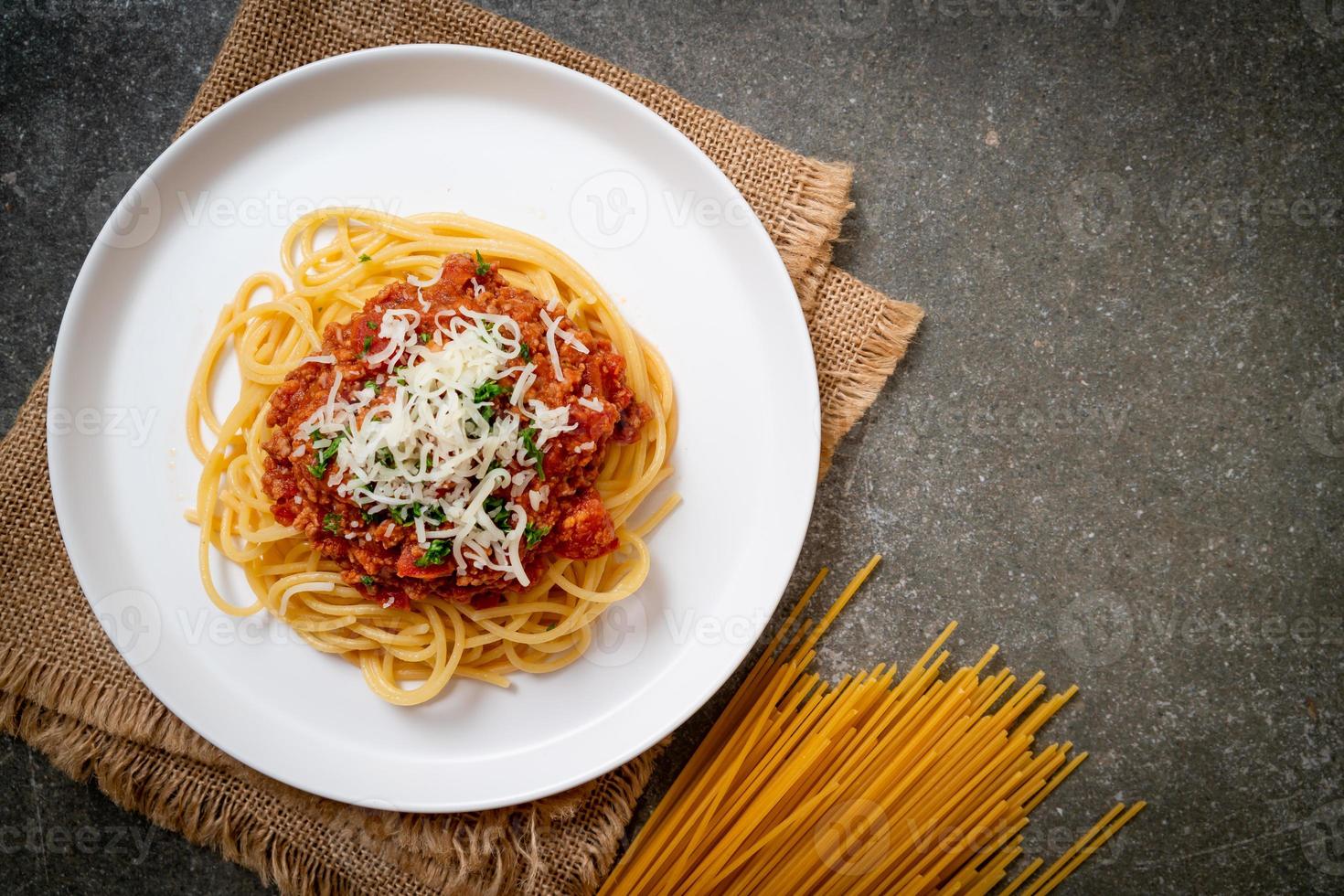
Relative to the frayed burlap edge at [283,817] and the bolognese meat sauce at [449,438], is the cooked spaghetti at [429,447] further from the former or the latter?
the frayed burlap edge at [283,817]

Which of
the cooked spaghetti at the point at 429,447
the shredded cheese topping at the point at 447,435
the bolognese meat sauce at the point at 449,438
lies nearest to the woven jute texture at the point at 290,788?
the cooked spaghetti at the point at 429,447

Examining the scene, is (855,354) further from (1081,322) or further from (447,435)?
(447,435)

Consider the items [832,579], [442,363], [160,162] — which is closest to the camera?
[442,363]

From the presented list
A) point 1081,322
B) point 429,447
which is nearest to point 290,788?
point 429,447

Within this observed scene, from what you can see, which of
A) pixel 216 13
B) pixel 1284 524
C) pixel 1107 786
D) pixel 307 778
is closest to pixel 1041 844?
pixel 1107 786

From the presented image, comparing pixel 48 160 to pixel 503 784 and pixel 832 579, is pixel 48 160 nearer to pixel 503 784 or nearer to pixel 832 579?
pixel 503 784
